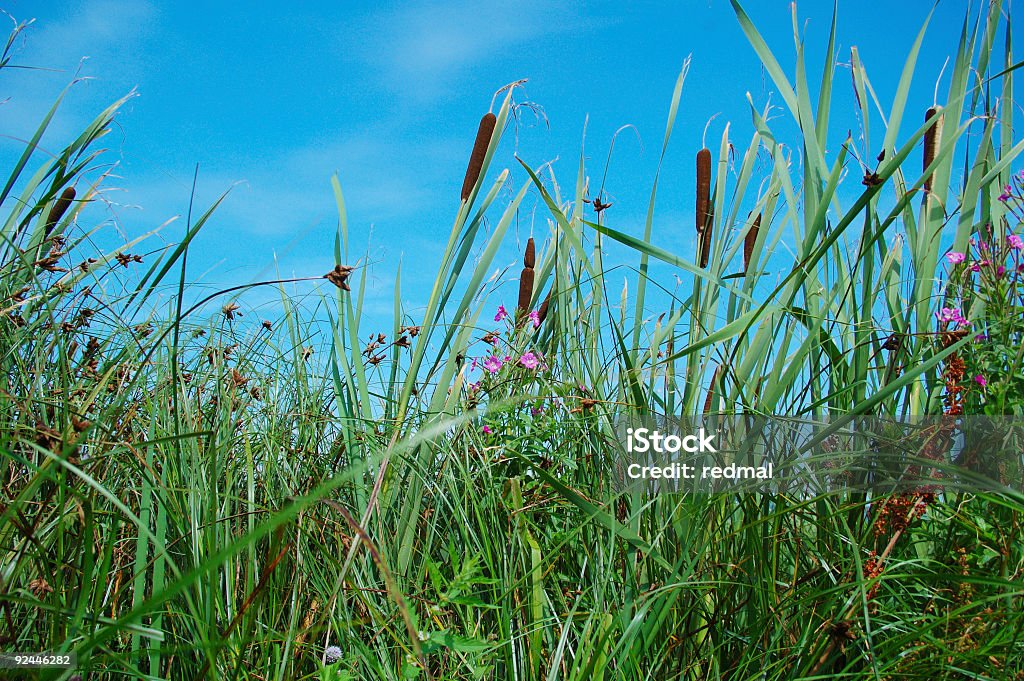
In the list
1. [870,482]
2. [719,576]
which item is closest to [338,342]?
[719,576]

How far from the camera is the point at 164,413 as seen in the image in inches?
73.3

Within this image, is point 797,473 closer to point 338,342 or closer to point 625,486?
point 625,486

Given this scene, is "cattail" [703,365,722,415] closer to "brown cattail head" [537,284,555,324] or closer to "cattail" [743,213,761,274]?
"cattail" [743,213,761,274]

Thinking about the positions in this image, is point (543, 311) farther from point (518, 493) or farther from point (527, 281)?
point (518, 493)

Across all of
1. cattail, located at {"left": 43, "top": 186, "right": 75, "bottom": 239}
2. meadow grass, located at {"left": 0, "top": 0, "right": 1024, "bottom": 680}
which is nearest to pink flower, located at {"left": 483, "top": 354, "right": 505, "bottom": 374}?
meadow grass, located at {"left": 0, "top": 0, "right": 1024, "bottom": 680}

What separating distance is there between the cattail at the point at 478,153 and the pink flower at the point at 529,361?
503 millimetres

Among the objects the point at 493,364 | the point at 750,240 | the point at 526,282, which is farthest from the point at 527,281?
the point at 750,240

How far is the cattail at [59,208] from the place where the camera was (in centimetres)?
233

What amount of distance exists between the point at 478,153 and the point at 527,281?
426 mm

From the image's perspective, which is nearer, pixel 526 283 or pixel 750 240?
pixel 750 240

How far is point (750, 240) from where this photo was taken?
7.56 feet

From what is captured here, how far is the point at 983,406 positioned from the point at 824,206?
0.53 metres

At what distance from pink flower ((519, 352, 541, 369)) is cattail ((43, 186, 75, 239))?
1.42 metres

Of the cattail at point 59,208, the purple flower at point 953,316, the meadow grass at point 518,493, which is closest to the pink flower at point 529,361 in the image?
the meadow grass at point 518,493
